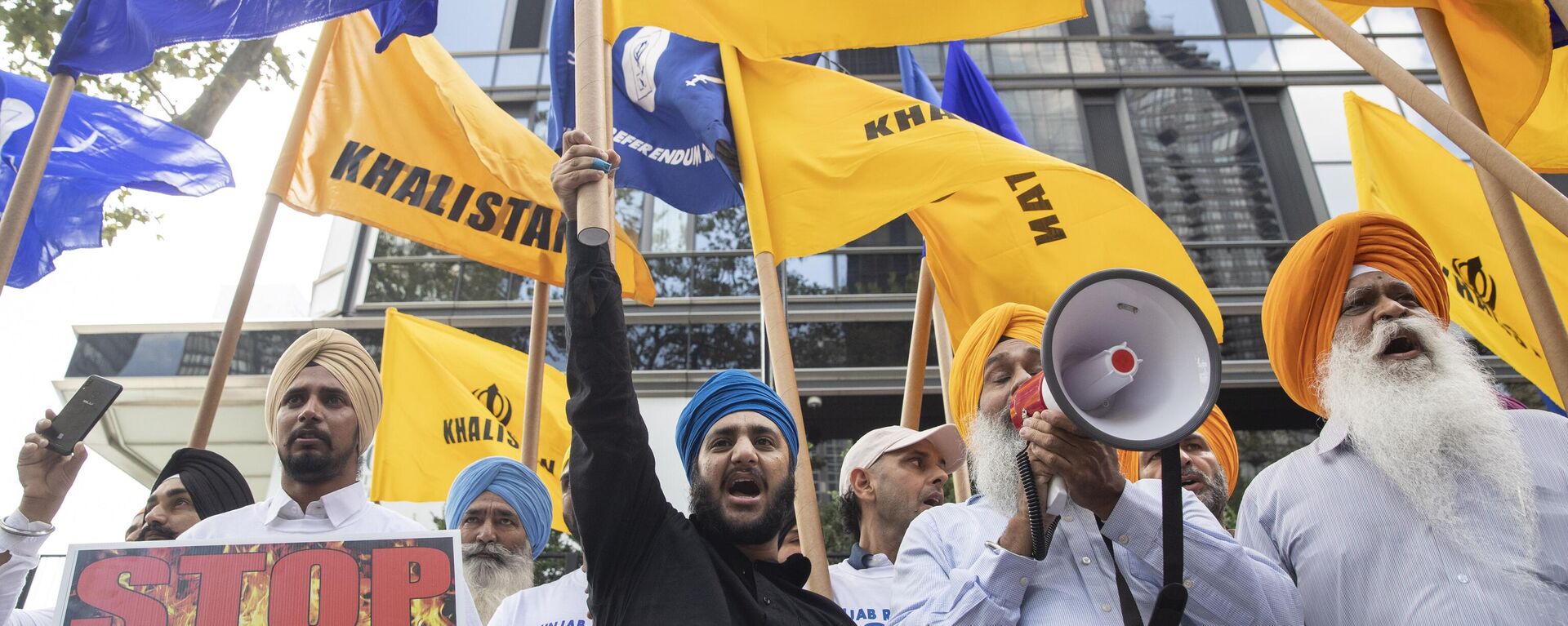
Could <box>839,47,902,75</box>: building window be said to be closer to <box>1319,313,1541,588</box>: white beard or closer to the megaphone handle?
<box>1319,313,1541,588</box>: white beard

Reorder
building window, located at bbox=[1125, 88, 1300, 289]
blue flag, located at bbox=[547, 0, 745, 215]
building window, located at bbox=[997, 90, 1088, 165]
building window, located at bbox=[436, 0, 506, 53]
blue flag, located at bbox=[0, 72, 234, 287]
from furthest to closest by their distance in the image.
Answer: building window, located at bbox=[436, 0, 506, 53], building window, located at bbox=[997, 90, 1088, 165], building window, located at bbox=[1125, 88, 1300, 289], blue flag, located at bbox=[547, 0, 745, 215], blue flag, located at bbox=[0, 72, 234, 287]

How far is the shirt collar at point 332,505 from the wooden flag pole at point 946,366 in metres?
2.36

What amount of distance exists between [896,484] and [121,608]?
2496 millimetres

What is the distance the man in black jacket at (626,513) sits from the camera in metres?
2.19

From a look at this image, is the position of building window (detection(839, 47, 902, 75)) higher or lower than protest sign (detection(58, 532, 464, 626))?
higher

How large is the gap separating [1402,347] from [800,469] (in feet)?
5.89

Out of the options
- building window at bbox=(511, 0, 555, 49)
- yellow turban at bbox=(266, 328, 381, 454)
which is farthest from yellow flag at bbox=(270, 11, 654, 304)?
building window at bbox=(511, 0, 555, 49)

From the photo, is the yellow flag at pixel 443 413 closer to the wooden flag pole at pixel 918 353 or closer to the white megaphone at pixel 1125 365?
the wooden flag pole at pixel 918 353

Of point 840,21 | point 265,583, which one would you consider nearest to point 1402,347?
point 840,21

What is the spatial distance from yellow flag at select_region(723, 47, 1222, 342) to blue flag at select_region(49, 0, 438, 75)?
1618 millimetres

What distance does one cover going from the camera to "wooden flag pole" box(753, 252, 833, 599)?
340cm

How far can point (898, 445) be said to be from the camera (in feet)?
12.8

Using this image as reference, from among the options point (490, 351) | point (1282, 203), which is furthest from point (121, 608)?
point (1282, 203)

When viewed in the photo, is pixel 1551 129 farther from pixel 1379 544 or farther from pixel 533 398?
pixel 533 398
